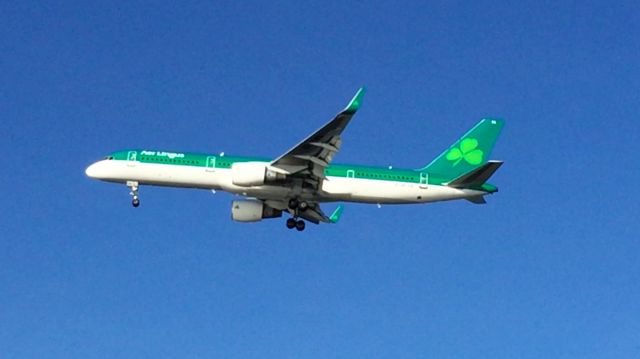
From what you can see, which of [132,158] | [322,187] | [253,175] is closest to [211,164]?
[253,175]

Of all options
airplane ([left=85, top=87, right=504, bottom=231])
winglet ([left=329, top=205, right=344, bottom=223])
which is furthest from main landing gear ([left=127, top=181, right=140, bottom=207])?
winglet ([left=329, top=205, right=344, bottom=223])

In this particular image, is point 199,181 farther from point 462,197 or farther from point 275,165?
point 462,197

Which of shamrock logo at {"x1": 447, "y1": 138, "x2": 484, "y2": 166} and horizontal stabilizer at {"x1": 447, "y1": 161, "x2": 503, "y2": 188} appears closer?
horizontal stabilizer at {"x1": 447, "y1": 161, "x2": 503, "y2": 188}

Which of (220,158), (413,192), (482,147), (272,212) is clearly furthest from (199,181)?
(482,147)

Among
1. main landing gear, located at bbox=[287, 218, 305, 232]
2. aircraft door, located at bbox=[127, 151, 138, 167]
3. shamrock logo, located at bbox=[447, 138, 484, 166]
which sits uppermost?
shamrock logo, located at bbox=[447, 138, 484, 166]

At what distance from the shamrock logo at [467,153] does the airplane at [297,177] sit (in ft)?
3.11

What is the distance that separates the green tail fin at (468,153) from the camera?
305 feet

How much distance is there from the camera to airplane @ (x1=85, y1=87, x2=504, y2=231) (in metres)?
Answer: 86.6

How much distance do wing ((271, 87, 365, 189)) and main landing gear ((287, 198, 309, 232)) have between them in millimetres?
2817

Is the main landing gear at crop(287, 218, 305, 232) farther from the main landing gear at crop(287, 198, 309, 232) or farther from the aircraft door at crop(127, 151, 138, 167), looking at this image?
the aircraft door at crop(127, 151, 138, 167)

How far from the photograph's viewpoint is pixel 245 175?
86.4 metres

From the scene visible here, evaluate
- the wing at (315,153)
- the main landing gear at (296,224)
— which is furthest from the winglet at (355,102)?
the main landing gear at (296,224)

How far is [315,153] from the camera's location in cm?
8550

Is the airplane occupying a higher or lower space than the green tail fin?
lower
